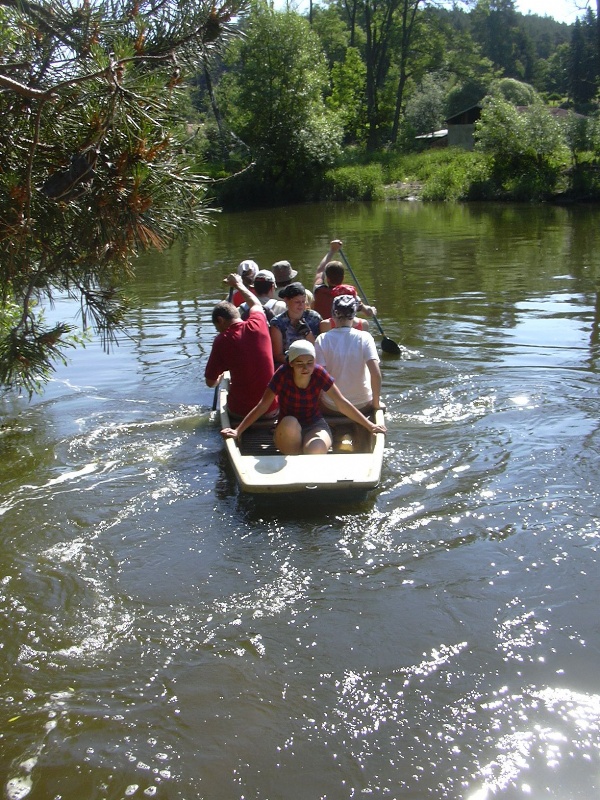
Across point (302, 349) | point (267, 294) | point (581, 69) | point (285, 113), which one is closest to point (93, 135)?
point (302, 349)

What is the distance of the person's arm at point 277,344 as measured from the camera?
755 cm

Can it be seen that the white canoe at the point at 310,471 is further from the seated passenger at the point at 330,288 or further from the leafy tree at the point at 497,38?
the leafy tree at the point at 497,38

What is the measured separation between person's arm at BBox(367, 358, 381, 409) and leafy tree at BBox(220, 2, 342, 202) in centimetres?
3104

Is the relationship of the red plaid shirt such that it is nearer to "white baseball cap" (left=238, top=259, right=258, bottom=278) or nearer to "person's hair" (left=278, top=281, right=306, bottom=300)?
"person's hair" (left=278, top=281, right=306, bottom=300)

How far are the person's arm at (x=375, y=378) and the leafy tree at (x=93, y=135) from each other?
2675mm

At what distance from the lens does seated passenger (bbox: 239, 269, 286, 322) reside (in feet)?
26.6

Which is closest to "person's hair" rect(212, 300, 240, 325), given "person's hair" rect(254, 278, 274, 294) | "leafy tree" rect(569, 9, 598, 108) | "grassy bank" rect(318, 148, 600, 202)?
"person's hair" rect(254, 278, 274, 294)

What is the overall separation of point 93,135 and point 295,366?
8.41 ft

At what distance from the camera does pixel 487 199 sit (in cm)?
3359

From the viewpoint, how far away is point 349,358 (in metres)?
6.59

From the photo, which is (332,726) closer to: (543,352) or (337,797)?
(337,797)

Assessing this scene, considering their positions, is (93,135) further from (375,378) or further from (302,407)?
(375,378)

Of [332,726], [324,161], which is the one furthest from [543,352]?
[324,161]

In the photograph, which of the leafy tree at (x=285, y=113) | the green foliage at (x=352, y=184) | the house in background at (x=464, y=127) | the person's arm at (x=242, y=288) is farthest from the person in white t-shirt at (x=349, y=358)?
the house in background at (x=464, y=127)
